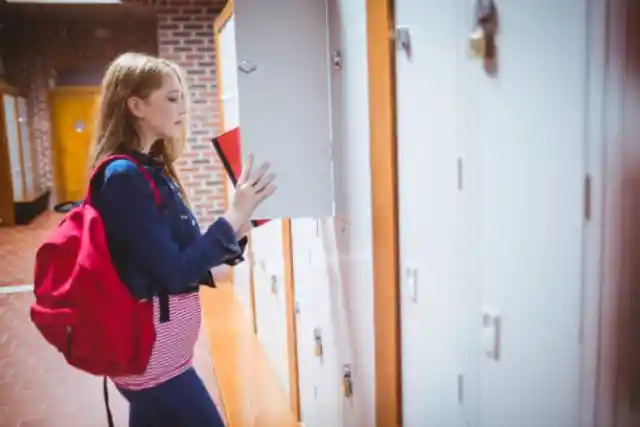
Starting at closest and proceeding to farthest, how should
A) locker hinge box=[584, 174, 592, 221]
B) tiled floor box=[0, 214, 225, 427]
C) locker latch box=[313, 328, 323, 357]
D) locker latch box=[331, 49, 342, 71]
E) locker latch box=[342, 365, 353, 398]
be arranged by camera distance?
locker hinge box=[584, 174, 592, 221] → locker latch box=[331, 49, 342, 71] → locker latch box=[342, 365, 353, 398] → locker latch box=[313, 328, 323, 357] → tiled floor box=[0, 214, 225, 427]

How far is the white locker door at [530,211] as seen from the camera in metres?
1.04

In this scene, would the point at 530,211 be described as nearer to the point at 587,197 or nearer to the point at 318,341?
the point at 587,197

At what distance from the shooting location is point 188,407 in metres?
1.59

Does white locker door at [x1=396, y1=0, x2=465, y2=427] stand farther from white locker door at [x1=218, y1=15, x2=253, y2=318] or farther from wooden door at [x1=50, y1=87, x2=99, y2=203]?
wooden door at [x1=50, y1=87, x2=99, y2=203]

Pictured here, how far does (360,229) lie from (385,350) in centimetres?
37

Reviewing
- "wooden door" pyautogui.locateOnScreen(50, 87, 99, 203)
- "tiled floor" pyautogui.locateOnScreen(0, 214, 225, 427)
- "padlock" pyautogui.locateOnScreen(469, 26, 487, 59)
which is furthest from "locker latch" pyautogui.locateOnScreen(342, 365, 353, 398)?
"wooden door" pyautogui.locateOnScreen(50, 87, 99, 203)

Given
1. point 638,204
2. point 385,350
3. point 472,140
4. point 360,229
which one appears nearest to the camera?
point 638,204

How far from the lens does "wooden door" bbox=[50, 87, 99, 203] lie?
475 inches

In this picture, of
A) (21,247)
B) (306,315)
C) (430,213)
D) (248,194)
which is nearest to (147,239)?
(248,194)

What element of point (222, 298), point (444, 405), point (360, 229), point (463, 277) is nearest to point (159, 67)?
point (360, 229)

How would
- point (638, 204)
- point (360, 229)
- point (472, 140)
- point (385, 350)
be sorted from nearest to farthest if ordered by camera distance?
point (638, 204), point (472, 140), point (385, 350), point (360, 229)

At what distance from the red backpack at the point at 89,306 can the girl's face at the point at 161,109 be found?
6.5 inches

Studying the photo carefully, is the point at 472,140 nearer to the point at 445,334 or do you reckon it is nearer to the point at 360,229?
the point at 445,334

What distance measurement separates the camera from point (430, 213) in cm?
158
